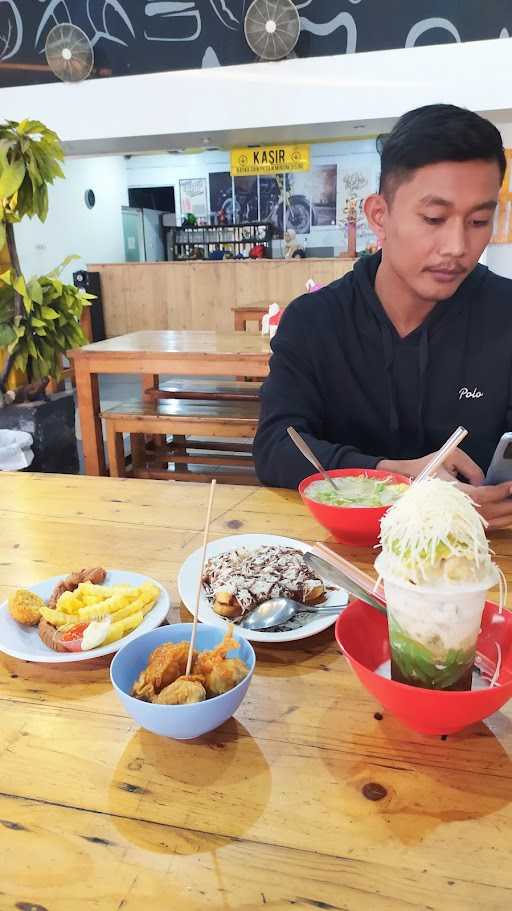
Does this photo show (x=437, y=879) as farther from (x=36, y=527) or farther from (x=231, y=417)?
(x=231, y=417)

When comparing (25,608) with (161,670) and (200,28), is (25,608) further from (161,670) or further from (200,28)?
(200,28)

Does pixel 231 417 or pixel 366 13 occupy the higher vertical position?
pixel 366 13

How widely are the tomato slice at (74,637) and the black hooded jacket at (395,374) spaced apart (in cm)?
80

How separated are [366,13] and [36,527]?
224 inches

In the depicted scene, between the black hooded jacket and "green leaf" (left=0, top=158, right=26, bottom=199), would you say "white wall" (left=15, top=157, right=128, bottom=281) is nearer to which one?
"green leaf" (left=0, top=158, right=26, bottom=199)

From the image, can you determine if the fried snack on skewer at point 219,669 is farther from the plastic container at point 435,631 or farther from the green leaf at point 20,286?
the green leaf at point 20,286

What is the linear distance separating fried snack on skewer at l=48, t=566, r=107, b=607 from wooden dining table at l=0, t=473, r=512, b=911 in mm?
107

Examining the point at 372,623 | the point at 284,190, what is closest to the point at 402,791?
the point at 372,623

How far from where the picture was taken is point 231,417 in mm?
3496

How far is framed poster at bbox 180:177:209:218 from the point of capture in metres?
12.4

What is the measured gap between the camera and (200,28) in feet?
18.8

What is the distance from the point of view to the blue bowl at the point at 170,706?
64 cm

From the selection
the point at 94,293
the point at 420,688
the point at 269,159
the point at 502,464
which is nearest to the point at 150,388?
the point at 502,464

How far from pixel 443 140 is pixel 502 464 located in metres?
0.68
